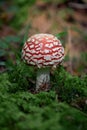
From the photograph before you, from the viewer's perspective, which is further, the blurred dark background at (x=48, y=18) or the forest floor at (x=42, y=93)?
the blurred dark background at (x=48, y=18)

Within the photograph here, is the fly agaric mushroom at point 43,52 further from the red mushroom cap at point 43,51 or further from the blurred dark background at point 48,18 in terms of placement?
Result: the blurred dark background at point 48,18

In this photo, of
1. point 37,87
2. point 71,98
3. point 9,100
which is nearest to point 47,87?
point 37,87

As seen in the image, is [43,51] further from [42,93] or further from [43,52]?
[42,93]

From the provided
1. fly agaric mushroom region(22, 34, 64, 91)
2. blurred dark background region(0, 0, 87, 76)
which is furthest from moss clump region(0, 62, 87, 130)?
blurred dark background region(0, 0, 87, 76)

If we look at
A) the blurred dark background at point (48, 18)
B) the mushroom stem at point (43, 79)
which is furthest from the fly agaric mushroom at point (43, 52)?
the blurred dark background at point (48, 18)

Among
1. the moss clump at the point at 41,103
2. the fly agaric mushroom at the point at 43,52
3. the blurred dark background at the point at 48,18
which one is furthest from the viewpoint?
the blurred dark background at the point at 48,18

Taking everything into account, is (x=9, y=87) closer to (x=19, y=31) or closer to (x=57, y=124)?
(x=57, y=124)
